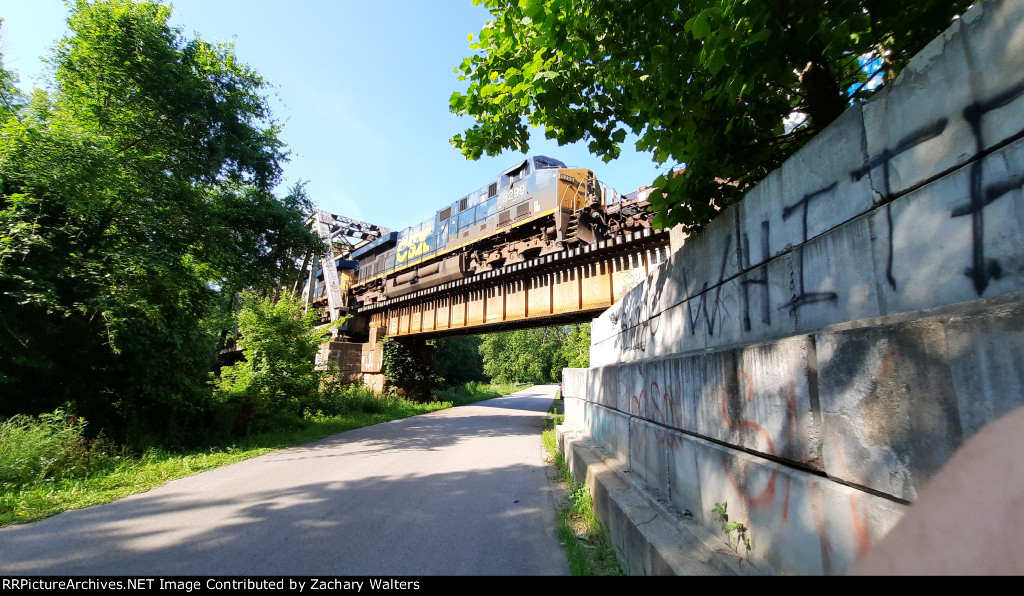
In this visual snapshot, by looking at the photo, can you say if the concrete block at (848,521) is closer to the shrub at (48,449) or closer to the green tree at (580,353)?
the shrub at (48,449)

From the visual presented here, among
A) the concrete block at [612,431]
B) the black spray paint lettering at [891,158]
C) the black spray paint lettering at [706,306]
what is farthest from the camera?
the concrete block at [612,431]

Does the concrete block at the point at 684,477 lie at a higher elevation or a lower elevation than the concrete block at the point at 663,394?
lower

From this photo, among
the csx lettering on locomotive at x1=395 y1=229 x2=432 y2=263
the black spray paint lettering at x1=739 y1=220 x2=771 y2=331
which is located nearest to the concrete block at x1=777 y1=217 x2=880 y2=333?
the black spray paint lettering at x1=739 y1=220 x2=771 y2=331

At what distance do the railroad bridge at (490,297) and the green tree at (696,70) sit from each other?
5.82m

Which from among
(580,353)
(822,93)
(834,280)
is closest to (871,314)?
(834,280)

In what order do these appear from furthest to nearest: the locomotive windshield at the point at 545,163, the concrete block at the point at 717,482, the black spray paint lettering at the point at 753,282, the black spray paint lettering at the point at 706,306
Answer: the locomotive windshield at the point at 545,163 → the black spray paint lettering at the point at 706,306 → the black spray paint lettering at the point at 753,282 → the concrete block at the point at 717,482

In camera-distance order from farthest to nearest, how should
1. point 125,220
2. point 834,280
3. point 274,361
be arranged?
point 274,361 < point 125,220 < point 834,280

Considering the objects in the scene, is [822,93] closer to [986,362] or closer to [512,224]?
[986,362]

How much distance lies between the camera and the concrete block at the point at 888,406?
144 centimetres

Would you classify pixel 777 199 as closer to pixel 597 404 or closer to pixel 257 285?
pixel 597 404

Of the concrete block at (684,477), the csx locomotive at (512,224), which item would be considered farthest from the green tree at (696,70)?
the csx locomotive at (512,224)

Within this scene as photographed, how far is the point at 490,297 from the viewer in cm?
1565

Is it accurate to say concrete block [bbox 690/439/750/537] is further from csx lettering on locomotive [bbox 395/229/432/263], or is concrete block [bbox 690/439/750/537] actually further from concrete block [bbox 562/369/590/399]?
csx lettering on locomotive [bbox 395/229/432/263]

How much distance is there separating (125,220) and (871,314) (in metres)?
12.3
